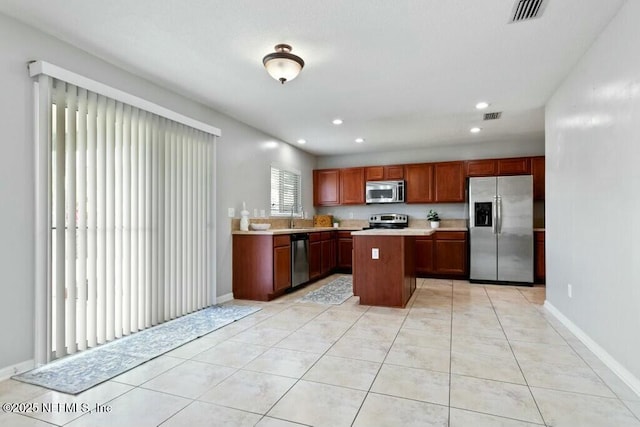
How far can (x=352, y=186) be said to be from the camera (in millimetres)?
6941

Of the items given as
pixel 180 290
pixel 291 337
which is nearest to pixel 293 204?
pixel 180 290

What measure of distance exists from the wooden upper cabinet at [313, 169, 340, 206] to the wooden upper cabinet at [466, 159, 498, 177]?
8.23 ft

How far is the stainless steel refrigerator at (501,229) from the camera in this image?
5.35m

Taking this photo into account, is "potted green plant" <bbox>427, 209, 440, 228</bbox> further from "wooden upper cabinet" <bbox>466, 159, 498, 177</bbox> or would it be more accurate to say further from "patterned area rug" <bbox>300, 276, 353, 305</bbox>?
"patterned area rug" <bbox>300, 276, 353, 305</bbox>

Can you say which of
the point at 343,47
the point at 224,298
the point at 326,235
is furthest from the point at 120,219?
the point at 326,235

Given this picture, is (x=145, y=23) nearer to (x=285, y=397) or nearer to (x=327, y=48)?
(x=327, y=48)

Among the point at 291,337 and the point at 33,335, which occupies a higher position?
the point at 33,335

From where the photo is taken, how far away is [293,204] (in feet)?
20.9

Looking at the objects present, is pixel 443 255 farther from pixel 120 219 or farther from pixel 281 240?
pixel 120 219

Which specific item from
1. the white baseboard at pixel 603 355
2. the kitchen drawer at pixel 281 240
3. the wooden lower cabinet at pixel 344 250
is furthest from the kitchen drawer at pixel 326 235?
the white baseboard at pixel 603 355

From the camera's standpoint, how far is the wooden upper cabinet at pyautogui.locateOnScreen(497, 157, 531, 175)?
572 centimetres

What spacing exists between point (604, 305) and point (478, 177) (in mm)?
3441

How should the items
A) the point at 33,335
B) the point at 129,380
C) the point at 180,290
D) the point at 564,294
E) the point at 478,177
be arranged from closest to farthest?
the point at 129,380
the point at 33,335
the point at 564,294
the point at 180,290
the point at 478,177

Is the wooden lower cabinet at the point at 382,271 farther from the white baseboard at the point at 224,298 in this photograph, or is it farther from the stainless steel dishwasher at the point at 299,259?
the white baseboard at the point at 224,298
